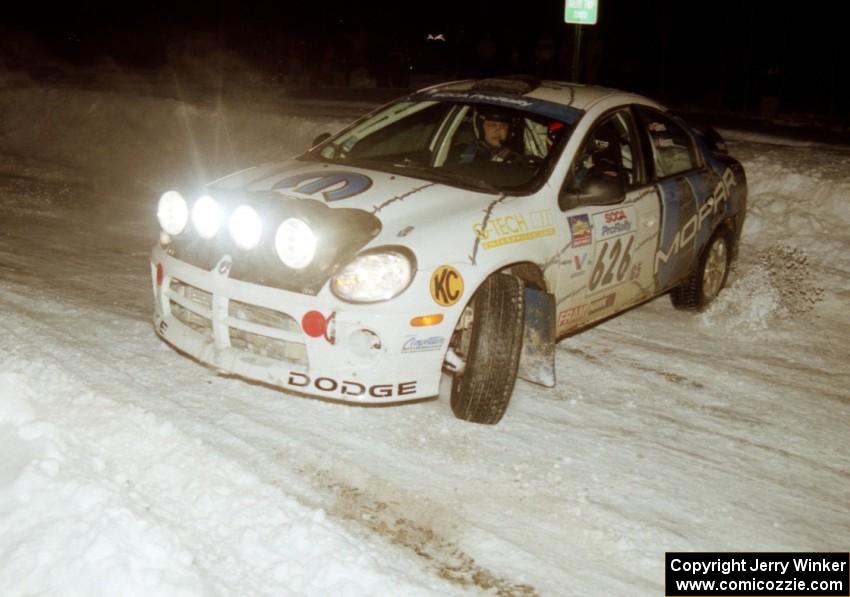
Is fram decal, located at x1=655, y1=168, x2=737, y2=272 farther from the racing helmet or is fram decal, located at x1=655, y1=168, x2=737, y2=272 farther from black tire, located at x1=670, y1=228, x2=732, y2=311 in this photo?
the racing helmet

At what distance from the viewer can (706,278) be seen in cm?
593

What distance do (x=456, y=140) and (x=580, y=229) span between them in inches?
42.3

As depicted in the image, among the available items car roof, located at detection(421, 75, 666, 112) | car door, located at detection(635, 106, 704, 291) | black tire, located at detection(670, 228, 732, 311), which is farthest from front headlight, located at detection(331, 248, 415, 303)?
black tire, located at detection(670, 228, 732, 311)

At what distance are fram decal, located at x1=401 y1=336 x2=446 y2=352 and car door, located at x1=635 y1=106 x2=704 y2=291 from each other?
6.38 feet

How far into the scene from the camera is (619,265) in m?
4.75

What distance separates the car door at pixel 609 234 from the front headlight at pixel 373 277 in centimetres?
103

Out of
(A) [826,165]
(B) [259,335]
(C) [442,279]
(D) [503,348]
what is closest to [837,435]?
(D) [503,348]

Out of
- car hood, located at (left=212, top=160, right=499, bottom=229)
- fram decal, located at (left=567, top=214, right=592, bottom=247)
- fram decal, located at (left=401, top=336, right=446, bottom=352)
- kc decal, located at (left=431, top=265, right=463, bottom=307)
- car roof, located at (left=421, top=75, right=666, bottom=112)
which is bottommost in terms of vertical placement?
fram decal, located at (left=401, top=336, right=446, bottom=352)

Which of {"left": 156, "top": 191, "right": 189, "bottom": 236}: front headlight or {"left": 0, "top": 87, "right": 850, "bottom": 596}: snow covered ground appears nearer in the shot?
{"left": 0, "top": 87, "right": 850, "bottom": 596}: snow covered ground

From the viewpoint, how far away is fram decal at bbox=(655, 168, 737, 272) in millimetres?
5230

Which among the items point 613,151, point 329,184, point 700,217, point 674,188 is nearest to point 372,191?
point 329,184

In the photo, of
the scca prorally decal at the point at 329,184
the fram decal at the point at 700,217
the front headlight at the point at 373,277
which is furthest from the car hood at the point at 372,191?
the fram decal at the point at 700,217

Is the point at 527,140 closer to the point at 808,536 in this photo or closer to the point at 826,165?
the point at 808,536

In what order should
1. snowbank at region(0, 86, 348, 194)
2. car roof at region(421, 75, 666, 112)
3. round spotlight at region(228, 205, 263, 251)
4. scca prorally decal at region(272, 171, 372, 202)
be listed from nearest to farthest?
round spotlight at region(228, 205, 263, 251) < scca prorally decal at region(272, 171, 372, 202) < car roof at region(421, 75, 666, 112) < snowbank at region(0, 86, 348, 194)
